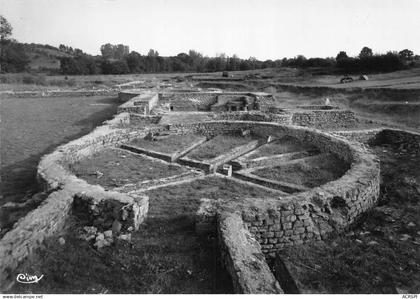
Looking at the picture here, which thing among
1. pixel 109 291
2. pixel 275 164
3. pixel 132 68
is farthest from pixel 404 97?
pixel 132 68

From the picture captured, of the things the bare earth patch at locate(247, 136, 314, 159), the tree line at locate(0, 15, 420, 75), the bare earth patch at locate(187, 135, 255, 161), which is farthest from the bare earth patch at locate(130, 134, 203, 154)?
the tree line at locate(0, 15, 420, 75)

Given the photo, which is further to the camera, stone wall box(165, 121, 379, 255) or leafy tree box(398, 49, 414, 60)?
leafy tree box(398, 49, 414, 60)

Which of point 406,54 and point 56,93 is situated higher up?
point 406,54

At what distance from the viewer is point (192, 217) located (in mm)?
6320

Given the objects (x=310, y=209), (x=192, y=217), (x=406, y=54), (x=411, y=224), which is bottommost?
(x=411, y=224)

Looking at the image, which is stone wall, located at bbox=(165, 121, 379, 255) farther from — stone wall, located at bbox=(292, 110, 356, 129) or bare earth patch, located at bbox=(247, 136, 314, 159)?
stone wall, located at bbox=(292, 110, 356, 129)

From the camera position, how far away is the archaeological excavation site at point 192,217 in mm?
4527

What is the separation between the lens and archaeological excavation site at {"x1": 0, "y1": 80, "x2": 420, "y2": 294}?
4.53 metres

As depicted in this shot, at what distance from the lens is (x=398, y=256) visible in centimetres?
545

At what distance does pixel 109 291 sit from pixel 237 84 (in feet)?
116

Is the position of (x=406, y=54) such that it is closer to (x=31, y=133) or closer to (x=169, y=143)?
(x=169, y=143)

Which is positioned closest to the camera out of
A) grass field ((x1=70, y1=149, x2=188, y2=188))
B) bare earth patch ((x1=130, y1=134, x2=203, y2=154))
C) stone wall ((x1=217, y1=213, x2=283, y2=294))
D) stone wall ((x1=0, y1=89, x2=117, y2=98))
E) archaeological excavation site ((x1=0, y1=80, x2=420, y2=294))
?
stone wall ((x1=217, y1=213, x2=283, y2=294))

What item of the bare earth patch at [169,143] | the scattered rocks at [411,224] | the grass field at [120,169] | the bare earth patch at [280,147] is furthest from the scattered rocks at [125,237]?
the bare earth patch at [280,147]

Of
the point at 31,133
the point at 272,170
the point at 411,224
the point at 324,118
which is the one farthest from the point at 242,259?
the point at 324,118
